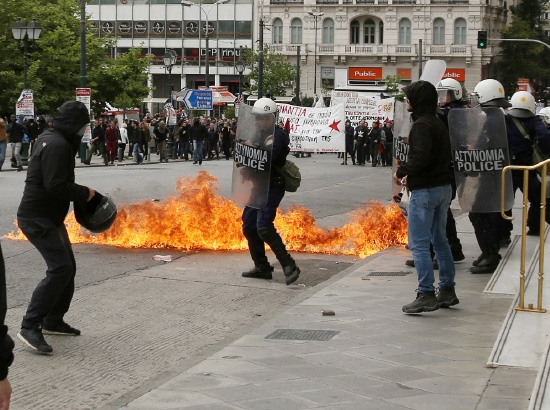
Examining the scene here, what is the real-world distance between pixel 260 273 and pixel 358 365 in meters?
4.00

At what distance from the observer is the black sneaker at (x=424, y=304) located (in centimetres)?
798

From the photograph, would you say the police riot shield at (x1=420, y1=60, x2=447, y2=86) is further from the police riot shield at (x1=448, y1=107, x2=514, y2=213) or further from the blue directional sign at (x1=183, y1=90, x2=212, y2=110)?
the blue directional sign at (x1=183, y1=90, x2=212, y2=110)

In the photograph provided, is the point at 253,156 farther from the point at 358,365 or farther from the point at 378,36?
the point at 378,36

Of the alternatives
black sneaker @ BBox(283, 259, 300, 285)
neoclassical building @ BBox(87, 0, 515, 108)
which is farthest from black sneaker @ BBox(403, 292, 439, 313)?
neoclassical building @ BBox(87, 0, 515, 108)

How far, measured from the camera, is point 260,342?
23.2ft

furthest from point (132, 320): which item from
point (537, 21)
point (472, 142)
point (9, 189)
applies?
point (537, 21)

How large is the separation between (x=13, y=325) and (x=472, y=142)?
4.36 m

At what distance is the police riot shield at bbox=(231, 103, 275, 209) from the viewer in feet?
32.2

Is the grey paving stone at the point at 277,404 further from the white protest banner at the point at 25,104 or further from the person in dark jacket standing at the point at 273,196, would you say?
the white protest banner at the point at 25,104

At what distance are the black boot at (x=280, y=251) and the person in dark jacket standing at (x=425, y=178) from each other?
2.11 metres

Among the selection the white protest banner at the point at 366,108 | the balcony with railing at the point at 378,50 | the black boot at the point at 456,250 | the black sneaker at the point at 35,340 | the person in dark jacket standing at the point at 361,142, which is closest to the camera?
the black sneaker at the point at 35,340

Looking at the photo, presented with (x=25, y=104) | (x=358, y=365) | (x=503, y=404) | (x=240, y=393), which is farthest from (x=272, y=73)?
(x=503, y=404)

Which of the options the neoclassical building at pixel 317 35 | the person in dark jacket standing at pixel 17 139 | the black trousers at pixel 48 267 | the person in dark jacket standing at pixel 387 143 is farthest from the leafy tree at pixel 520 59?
the black trousers at pixel 48 267

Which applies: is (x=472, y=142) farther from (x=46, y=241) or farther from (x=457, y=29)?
(x=457, y=29)
